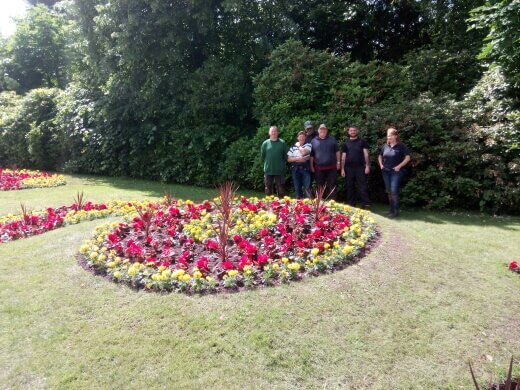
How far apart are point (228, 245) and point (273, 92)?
6.81 metres

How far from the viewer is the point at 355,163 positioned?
8.16m

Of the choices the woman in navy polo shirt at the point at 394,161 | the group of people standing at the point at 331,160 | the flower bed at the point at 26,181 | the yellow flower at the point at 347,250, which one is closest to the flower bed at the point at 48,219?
the group of people standing at the point at 331,160

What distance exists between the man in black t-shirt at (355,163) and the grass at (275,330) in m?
3.43

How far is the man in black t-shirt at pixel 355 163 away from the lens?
8047 millimetres

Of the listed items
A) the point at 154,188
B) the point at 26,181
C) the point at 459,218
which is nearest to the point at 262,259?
the point at 459,218

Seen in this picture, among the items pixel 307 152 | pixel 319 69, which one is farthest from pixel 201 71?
pixel 307 152

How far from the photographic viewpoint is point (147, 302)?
3887 mm

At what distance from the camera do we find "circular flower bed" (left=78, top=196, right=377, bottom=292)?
166 inches

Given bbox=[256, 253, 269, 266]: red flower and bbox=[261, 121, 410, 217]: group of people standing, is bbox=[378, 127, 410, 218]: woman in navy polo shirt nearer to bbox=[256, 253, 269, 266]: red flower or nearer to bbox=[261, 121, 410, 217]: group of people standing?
bbox=[261, 121, 410, 217]: group of people standing

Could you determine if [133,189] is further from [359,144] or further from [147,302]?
[147,302]

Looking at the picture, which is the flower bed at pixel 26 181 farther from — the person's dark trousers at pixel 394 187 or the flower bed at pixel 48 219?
the person's dark trousers at pixel 394 187

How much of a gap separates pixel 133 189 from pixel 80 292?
26.5 ft

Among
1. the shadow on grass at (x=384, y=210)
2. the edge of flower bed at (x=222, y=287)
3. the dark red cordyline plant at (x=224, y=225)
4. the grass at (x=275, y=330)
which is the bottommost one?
the grass at (x=275, y=330)

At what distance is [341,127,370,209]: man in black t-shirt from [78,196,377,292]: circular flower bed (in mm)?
1778
